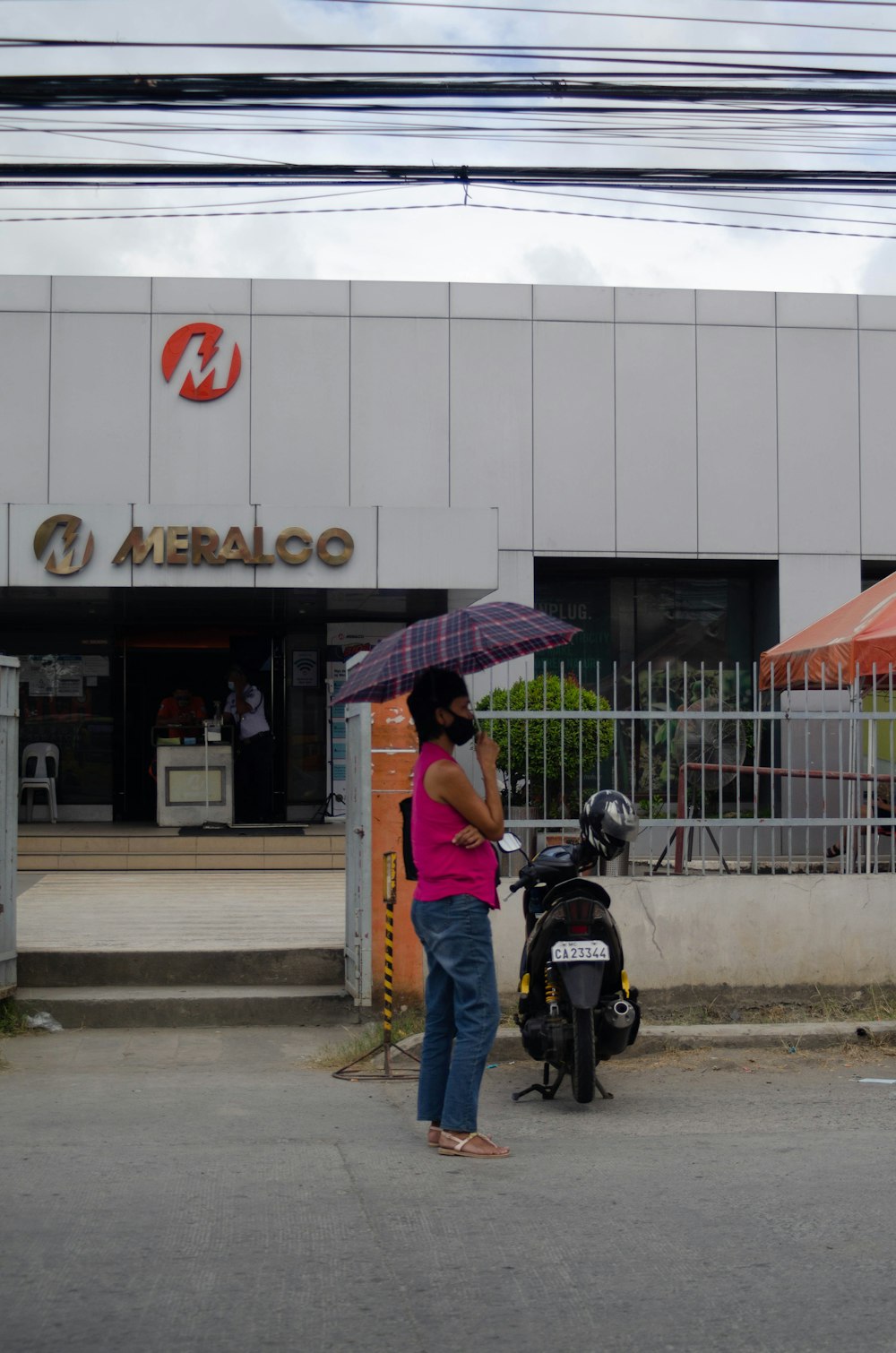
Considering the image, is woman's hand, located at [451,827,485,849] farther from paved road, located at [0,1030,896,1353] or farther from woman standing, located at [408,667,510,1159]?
paved road, located at [0,1030,896,1353]

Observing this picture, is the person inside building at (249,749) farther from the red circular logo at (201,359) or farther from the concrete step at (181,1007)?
the concrete step at (181,1007)

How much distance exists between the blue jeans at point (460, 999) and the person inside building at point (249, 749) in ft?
40.5

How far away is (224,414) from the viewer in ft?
57.2

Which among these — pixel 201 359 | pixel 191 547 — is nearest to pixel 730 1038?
pixel 191 547

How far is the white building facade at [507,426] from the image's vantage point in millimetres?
17297

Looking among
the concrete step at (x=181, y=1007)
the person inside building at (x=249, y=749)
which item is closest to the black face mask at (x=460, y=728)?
the concrete step at (x=181, y=1007)

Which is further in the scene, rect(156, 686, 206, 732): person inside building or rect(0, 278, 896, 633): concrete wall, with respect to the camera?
rect(156, 686, 206, 732): person inside building

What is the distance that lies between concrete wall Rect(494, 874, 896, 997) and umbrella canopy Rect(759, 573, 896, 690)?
1894 millimetres

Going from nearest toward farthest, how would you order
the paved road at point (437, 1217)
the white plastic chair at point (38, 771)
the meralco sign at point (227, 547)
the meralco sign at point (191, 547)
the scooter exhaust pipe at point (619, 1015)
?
the paved road at point (437, 1217)
the scooter exhaust pipe at point (619, 1015)
the meralco sign at point (191, 547)
the meralco sign at point (227, 547)
the white plastic chair at point (38, 771)

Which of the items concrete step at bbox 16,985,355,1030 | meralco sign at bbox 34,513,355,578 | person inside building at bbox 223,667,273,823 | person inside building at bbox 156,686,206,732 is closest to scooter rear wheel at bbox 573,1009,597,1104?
concrete step at bbox 16,985,355,1030

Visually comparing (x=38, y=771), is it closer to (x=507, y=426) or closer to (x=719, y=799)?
(x=507, y=426)

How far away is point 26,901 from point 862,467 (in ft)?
38.3

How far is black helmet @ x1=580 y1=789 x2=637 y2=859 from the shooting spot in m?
6.66

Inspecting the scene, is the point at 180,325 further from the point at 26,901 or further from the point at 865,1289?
the point at 865,1289
